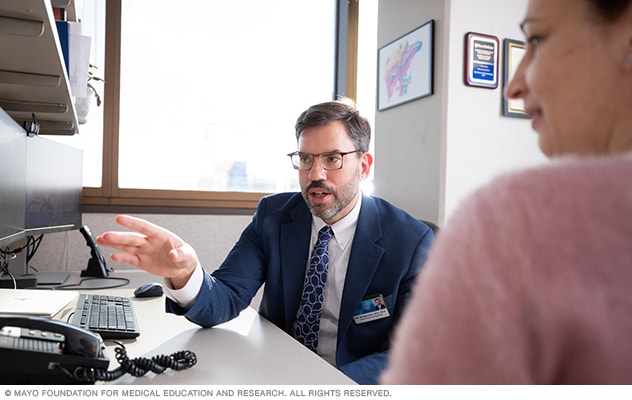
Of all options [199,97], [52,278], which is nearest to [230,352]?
[52,278]

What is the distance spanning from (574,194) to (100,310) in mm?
1272

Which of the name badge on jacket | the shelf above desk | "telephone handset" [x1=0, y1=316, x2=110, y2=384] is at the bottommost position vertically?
the name badge on jacket

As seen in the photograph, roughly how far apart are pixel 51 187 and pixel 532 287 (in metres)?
1.90

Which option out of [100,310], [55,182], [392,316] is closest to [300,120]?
[392,316]

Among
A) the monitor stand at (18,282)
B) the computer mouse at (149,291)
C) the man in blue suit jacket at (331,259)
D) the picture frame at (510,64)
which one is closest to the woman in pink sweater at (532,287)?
the man in blue suit jacket at (331,259)

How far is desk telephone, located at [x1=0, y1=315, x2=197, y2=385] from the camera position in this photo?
2.46 ft

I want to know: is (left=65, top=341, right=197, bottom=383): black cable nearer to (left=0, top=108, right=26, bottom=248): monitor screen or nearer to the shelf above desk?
(left=0, top=108, right=26, bottom=248): monitor screen

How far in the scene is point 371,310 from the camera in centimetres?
138

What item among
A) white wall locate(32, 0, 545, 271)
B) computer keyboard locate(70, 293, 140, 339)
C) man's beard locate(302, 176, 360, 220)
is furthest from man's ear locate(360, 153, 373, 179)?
computer keyboard locate(70, 293, 140, 339)

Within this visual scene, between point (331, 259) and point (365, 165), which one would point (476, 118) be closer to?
point (365, 165)

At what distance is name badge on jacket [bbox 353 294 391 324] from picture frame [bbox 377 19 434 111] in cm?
112

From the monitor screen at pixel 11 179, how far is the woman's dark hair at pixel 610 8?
125 cm

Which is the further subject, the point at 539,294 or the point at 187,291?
the point at 187,291
